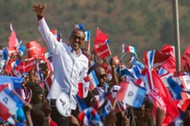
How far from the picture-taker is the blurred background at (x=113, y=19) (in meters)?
57.4

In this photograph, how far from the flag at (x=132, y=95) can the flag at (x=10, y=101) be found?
915mm

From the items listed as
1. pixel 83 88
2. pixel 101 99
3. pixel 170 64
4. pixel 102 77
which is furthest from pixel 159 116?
pixel 170 64

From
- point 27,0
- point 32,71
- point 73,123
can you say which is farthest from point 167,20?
point 73,123

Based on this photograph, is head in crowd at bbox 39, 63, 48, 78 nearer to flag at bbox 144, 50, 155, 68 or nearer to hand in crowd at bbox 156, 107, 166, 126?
flag at bbox 144, 50, 155, 68

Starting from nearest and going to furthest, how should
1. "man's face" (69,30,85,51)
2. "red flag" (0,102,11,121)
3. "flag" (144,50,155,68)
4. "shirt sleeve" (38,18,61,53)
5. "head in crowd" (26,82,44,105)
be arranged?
"red flag" (0,102,11,121), "head in crowd" (26,82,44,105), "shirt sleeve" (38,18,61,53), "man's face" (69,30,85,51), "flag" (144,50,155,68)

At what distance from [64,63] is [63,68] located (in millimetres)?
54

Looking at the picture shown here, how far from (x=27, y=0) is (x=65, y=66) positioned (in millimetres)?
47975

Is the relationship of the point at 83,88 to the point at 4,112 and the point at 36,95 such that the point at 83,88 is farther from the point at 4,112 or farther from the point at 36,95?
A: the point at 4,112

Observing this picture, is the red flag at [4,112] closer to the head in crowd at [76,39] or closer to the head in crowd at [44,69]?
the head in crowd at [76,39]

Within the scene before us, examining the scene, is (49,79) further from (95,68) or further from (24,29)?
(24,29)

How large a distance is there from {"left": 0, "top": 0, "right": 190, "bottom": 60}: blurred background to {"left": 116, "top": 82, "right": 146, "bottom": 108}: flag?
4243 centimetres

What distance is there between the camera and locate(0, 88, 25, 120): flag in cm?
1092

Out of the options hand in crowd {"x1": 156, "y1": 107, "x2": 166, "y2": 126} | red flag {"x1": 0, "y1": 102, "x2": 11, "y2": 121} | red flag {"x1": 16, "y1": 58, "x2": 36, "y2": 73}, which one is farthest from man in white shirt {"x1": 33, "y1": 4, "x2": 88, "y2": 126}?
red flag {"x1": 16, "y1": 58, "x2": 36, "y2": 73}

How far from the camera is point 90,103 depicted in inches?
514
